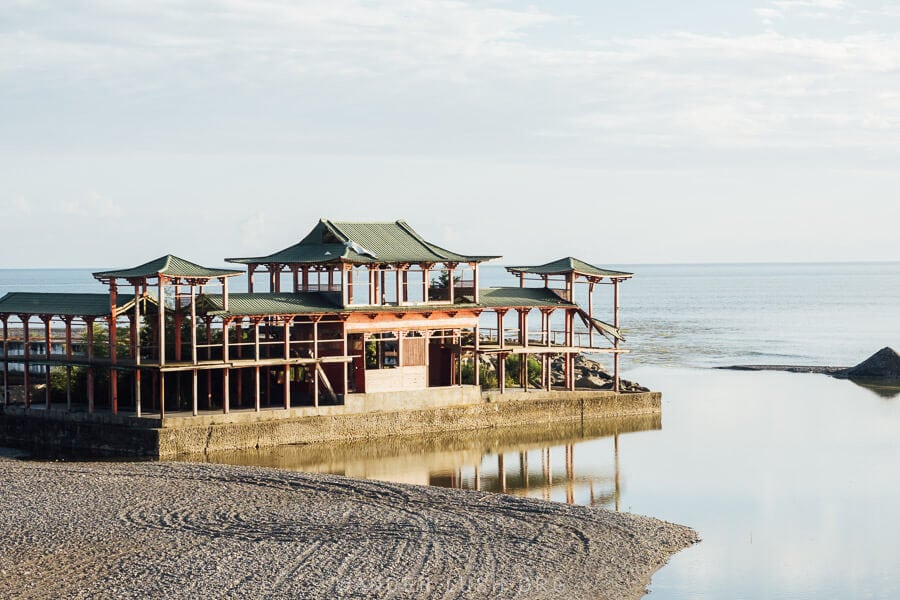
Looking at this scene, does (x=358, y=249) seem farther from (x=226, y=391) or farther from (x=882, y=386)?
(x=882, y=386)

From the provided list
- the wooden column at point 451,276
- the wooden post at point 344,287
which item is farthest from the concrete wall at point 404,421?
the wooden column at point 451,276

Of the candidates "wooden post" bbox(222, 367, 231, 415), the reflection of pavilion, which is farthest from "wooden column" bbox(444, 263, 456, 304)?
"wooden post" bbox(222, 367, 231, 415)

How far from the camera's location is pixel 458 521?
29.8 metres

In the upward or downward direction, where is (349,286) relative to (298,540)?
upward

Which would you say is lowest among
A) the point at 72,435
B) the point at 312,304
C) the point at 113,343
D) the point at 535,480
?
the point at 535,480

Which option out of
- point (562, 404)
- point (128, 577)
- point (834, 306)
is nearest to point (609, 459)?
point (562, 404)

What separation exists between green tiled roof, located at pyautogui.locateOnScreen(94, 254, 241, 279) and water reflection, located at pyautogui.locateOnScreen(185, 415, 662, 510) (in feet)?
18.4

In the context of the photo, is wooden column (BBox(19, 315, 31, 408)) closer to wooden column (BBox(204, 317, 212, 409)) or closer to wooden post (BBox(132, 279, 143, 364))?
wooden post (BBox(132, 279, 143, 364))

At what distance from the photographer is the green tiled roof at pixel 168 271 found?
39.2 m

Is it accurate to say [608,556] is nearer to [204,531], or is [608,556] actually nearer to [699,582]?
[699,582]

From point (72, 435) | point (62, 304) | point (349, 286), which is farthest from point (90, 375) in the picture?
point (349, 286)

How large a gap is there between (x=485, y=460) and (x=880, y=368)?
3467 centimetres

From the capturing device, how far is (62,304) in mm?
42000

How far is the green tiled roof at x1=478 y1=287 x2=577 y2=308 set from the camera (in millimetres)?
48562
